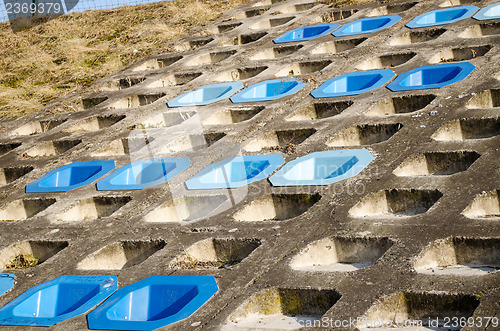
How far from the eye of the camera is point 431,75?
8430 mm

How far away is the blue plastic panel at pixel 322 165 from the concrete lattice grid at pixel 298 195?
0.16 meters

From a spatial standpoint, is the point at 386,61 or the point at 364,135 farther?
the point at 386,61

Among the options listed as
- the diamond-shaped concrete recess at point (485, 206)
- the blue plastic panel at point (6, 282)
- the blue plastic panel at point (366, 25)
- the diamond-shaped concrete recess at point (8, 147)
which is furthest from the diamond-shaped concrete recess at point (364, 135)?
the diamond-shaped concrete recess at point (8, 147)

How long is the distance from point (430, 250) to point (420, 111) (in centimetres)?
282

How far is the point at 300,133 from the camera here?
7.56 metres

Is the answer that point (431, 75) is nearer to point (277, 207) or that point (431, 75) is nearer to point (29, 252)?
point (277, 207)

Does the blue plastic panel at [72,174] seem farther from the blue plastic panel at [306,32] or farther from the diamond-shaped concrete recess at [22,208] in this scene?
the blue plastic panel at [306,32]

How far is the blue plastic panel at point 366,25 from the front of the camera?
10898 mm

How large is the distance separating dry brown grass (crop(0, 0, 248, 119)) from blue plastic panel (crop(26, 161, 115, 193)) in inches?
111

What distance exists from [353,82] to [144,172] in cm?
300

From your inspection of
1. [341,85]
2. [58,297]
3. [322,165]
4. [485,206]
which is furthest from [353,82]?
[58,297]

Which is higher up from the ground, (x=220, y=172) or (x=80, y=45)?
(x=80, y=45)

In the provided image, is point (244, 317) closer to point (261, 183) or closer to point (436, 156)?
point (261, 183)

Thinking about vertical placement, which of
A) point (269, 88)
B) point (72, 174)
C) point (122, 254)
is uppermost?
point (269, 88)
